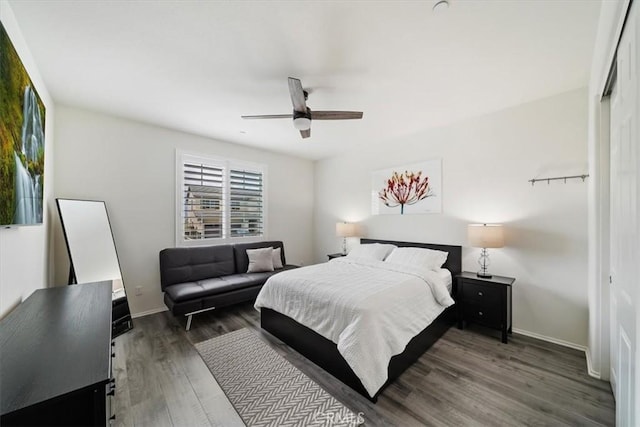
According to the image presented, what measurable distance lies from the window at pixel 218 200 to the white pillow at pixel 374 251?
1941mm

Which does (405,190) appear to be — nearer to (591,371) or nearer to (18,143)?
(591,371)

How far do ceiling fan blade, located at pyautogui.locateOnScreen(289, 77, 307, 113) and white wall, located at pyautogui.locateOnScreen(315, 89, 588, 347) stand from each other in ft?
7.68

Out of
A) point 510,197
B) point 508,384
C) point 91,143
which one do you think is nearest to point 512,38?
point 510,197

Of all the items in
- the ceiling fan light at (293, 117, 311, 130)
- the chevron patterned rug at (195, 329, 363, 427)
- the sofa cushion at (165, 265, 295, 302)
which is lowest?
the chevron patterned rug at (195, 329, 363, 427)

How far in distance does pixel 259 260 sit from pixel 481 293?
10.3ft

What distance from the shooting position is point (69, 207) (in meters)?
2.75

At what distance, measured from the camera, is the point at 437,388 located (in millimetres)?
1972

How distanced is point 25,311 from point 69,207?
5.68 feet

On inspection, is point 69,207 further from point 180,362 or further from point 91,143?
point 180,362

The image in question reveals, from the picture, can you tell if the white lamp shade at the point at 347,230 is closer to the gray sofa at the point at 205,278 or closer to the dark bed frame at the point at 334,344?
the gray sofa at the point at 205,278

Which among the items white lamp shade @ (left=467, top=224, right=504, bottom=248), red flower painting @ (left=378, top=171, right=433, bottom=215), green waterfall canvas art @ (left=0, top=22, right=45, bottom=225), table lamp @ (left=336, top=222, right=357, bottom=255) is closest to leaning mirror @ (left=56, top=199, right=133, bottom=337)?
green waterfall canvas art @ (left=0, top=22, right=45, bottom=225)

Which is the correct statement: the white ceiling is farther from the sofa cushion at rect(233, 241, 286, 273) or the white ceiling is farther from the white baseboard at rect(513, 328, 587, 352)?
the white baseboard at rect(513, 328, 587, 352)

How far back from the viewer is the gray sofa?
3025 mm

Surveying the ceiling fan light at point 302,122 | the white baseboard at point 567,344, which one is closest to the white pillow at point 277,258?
the ceiling fan light at point 302,122
